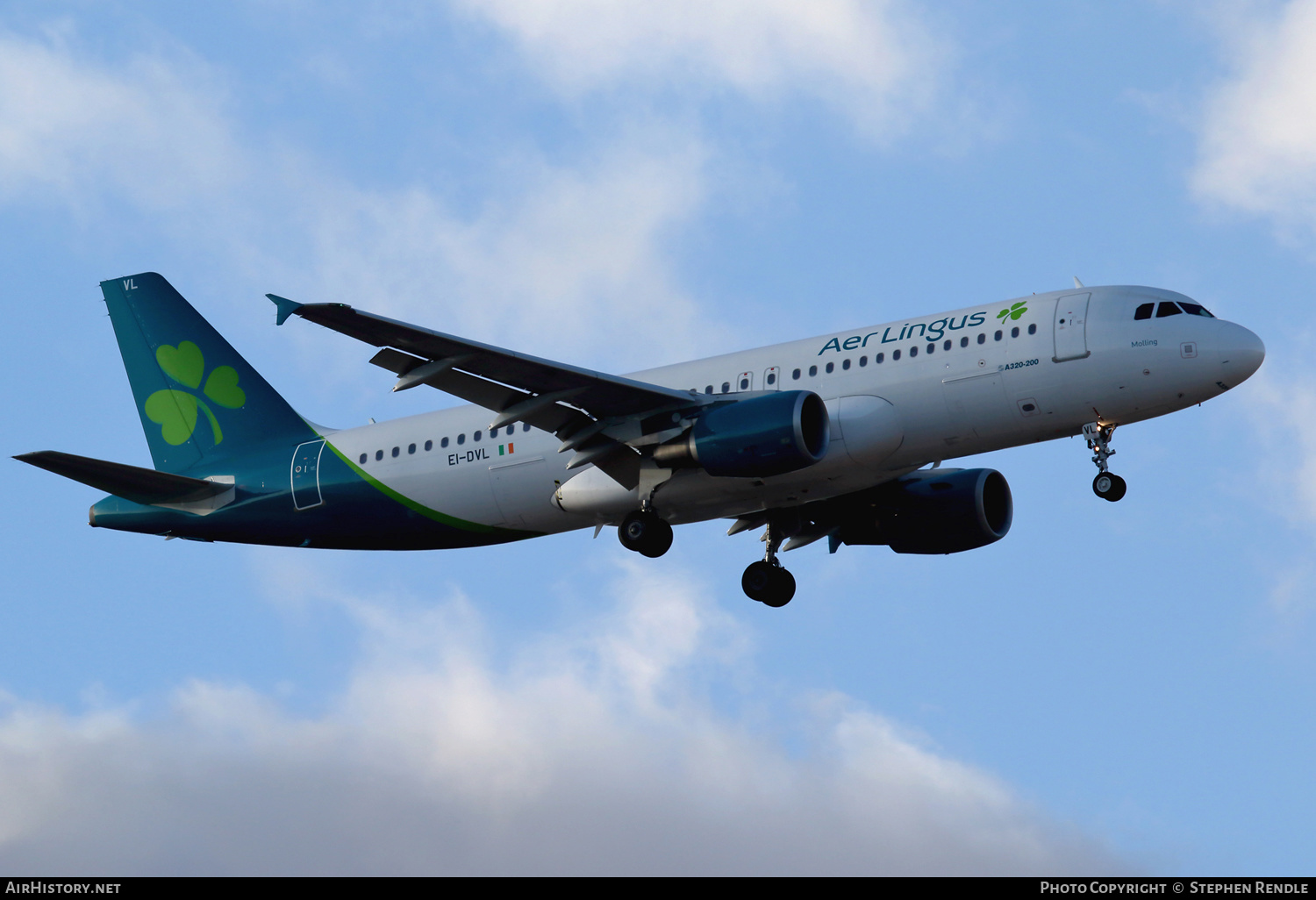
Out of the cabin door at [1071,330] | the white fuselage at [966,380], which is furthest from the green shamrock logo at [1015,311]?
the cabin door at [1071,330]

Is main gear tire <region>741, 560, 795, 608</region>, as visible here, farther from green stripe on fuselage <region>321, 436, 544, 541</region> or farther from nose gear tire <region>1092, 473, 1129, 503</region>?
nose gear tire <region>1092, 473, 1129, 503</region>

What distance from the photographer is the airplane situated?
32.6 metres

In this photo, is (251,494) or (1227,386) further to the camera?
(251,494)

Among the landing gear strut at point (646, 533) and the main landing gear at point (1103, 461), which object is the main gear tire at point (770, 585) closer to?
the landing gear strut at point (646, 533)

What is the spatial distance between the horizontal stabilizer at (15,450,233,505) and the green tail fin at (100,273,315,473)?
1.53m

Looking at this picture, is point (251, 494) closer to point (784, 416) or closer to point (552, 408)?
point (552, 408)

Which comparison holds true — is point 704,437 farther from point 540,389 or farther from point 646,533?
point 540,389

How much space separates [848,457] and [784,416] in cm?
179

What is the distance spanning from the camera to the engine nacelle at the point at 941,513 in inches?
1527

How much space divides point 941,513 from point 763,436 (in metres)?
8.07

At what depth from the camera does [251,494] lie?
39906mm

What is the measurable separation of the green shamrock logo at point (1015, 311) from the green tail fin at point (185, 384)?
17.5m

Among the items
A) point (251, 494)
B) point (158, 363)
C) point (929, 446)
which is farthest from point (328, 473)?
point (929, 446)

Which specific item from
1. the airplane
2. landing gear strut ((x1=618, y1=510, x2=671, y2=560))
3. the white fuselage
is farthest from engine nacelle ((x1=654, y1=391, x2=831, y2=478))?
landing gear strut ((x1=618, y1=510, x2=671, y2=560))
